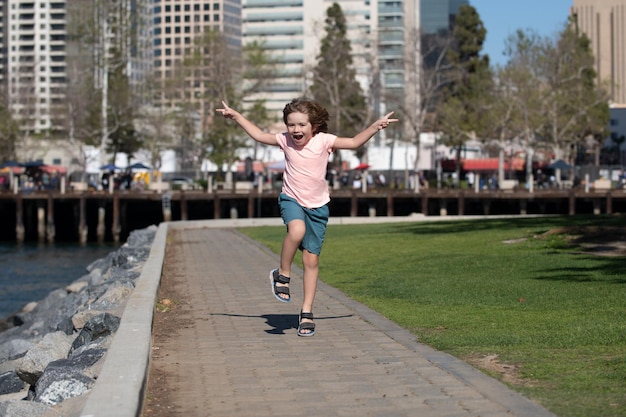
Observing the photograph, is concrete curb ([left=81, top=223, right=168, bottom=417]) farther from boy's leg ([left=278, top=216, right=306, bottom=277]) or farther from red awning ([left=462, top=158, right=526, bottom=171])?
red awning ([left=462, top=158, right=526, bottom=171])

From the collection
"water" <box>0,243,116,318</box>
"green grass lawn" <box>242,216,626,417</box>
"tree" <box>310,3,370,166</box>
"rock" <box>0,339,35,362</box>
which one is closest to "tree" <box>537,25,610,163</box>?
"tree" <box>310,3,370,166</box>

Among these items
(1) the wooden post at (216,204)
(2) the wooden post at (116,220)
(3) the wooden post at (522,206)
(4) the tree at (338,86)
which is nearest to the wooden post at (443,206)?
(3) the wooden post at (522,206)

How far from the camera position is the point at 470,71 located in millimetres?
95375

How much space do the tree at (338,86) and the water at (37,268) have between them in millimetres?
27394

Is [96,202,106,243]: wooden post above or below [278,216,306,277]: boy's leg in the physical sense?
below

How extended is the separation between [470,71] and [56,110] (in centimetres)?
3410

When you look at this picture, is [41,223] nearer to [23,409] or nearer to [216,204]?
[216,204]

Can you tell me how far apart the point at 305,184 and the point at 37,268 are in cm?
3266

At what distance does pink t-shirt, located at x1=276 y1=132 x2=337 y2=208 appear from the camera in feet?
31.3

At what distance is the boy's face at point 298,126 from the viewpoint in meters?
9.48

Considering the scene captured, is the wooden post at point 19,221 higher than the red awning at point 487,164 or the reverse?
the reverse

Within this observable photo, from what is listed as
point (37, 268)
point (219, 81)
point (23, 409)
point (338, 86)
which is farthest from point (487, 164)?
point (23, 409)

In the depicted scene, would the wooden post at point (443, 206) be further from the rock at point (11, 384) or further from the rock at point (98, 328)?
the rock at point (11, 384)

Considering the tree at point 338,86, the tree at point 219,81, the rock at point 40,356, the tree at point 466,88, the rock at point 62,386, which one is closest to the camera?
the rock at point 62,386
